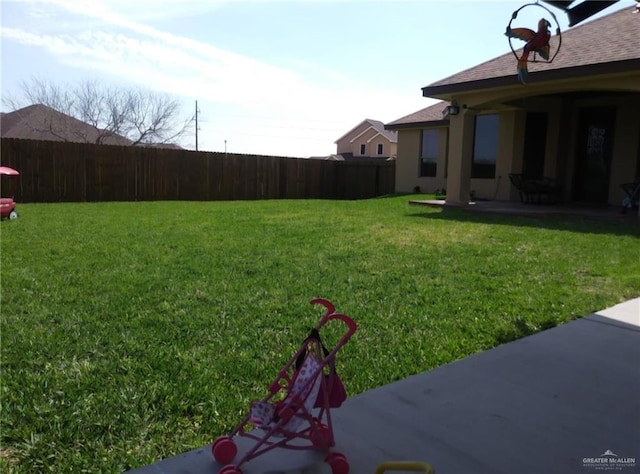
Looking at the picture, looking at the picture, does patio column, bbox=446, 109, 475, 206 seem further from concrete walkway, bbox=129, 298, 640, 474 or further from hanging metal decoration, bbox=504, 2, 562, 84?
concrete walkway, bbox=129, 298, 640, 474

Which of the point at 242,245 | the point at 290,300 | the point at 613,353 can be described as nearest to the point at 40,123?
the point at 242,245

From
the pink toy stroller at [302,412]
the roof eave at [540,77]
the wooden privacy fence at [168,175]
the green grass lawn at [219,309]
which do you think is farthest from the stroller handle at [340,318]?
the wooden privacy fence at [168,175]

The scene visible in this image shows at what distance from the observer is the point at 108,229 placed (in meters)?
8.88

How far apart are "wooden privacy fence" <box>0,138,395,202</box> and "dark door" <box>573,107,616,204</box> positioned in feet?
33.9

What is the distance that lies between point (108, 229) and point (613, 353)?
7.96 metres

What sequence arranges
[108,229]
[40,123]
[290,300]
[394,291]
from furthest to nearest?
[40,123] → [108,229] → [394,291] → [290,300]

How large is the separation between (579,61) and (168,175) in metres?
13.6

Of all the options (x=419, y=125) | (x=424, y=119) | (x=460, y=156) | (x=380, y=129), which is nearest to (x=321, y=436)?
(x=460, y=156)

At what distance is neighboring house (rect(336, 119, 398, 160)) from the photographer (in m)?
47.0

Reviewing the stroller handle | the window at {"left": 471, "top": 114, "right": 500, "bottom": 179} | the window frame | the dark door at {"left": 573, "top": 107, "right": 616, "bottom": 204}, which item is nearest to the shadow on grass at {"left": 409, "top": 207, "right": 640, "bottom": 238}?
the dark door at {"left": 573, "top": 107, "right": 616, "bottom": 204}

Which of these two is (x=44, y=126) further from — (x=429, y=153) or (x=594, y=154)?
(x=594, y=154)

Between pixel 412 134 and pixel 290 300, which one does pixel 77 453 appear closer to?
pixel 290 300

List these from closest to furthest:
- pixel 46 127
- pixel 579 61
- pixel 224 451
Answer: pixel 224 451 → pixel 579 61 → pixel 46 127

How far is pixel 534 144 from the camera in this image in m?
14.1
